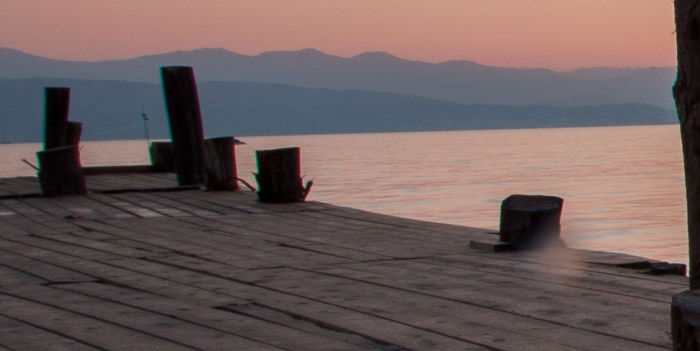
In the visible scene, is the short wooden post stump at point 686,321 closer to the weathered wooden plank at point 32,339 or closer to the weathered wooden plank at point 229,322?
the weathered wooden plank at point 229,322

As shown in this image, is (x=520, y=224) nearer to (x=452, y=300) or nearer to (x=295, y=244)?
(x=295, y=244)

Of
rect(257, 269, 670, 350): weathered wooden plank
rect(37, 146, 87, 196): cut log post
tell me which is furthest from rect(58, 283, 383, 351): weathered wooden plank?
rect(37, 146, 87, 196): cut log post

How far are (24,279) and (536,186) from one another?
3370 centimetres

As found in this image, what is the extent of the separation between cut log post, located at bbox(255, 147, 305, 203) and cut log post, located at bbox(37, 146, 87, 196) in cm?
225

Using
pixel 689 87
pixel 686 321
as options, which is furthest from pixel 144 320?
pixel 686 321

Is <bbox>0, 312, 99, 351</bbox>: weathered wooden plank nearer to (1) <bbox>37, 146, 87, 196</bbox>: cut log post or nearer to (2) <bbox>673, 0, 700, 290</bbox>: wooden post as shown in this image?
(2) <bbox>673, 0, 700, 290</bbox>: wooden post

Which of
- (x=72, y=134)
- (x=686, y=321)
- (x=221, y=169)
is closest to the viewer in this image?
(x=686, y=321)

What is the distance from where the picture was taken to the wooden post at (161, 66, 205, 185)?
13.7 metres

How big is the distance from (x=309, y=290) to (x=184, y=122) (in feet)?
27.1

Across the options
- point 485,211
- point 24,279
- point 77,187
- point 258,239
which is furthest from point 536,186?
point 24,279

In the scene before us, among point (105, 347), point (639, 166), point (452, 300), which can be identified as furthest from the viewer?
point (639, 166)

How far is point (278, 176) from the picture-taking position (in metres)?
11.8

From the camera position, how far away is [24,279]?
631cm

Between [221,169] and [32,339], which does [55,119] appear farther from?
[32,339]
